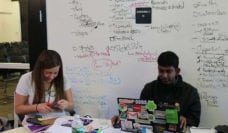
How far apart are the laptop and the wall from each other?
8.30ft

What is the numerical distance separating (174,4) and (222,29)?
47 centimetres

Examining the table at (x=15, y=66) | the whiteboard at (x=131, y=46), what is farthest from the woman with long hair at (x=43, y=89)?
the table at (x=15, y=66)

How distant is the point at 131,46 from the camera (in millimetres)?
2936

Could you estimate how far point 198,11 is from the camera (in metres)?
2.70

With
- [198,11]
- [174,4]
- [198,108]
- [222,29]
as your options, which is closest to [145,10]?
[174,4]

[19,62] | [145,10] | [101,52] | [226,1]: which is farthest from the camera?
[19,62]

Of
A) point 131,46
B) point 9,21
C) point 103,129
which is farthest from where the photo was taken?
point 9,21

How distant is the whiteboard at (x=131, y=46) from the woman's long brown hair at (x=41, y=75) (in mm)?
608

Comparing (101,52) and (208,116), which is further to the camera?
(101,52)

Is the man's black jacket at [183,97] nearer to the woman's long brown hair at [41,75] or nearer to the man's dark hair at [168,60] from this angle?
the man's dark hair at [168,60]

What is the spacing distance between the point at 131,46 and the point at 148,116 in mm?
1118

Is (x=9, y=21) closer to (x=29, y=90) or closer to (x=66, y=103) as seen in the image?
(x=29, y=90)

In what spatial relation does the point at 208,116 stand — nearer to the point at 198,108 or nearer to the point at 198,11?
the point at 198,108

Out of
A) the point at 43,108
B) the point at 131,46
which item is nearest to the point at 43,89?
the point at 43,108
